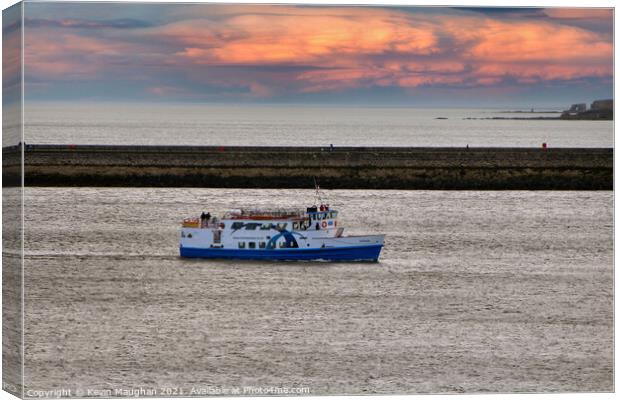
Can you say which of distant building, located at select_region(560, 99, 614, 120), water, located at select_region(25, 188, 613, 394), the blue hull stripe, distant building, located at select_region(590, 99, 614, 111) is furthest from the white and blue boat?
distant building, located at select_region(590, 99, 614, 111)

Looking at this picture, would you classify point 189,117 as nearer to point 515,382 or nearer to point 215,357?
point 215,357

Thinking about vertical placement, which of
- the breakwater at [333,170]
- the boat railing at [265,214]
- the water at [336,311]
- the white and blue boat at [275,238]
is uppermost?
the breakwater at [333,170]

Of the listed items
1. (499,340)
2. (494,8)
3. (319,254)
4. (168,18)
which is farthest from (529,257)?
(168,18)

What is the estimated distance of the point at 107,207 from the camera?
31797 mm

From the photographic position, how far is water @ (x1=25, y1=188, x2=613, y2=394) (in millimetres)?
18312

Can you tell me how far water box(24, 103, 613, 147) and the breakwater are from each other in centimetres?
715

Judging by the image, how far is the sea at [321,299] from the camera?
60.0ft

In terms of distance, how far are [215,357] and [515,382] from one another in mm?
3892

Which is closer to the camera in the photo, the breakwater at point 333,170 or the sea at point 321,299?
the sea at point 321,299

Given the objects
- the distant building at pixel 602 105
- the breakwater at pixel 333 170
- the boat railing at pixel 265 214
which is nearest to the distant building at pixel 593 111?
the distant building at pixel 602 105

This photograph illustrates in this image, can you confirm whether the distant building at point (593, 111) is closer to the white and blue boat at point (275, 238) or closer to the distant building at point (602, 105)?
the distant building at point (602, 105)

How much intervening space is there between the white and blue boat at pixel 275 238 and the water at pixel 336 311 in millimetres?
329

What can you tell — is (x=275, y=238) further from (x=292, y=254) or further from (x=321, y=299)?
(x=321, y=299)

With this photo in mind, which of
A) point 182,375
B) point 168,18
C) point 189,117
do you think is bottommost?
point 182,375
